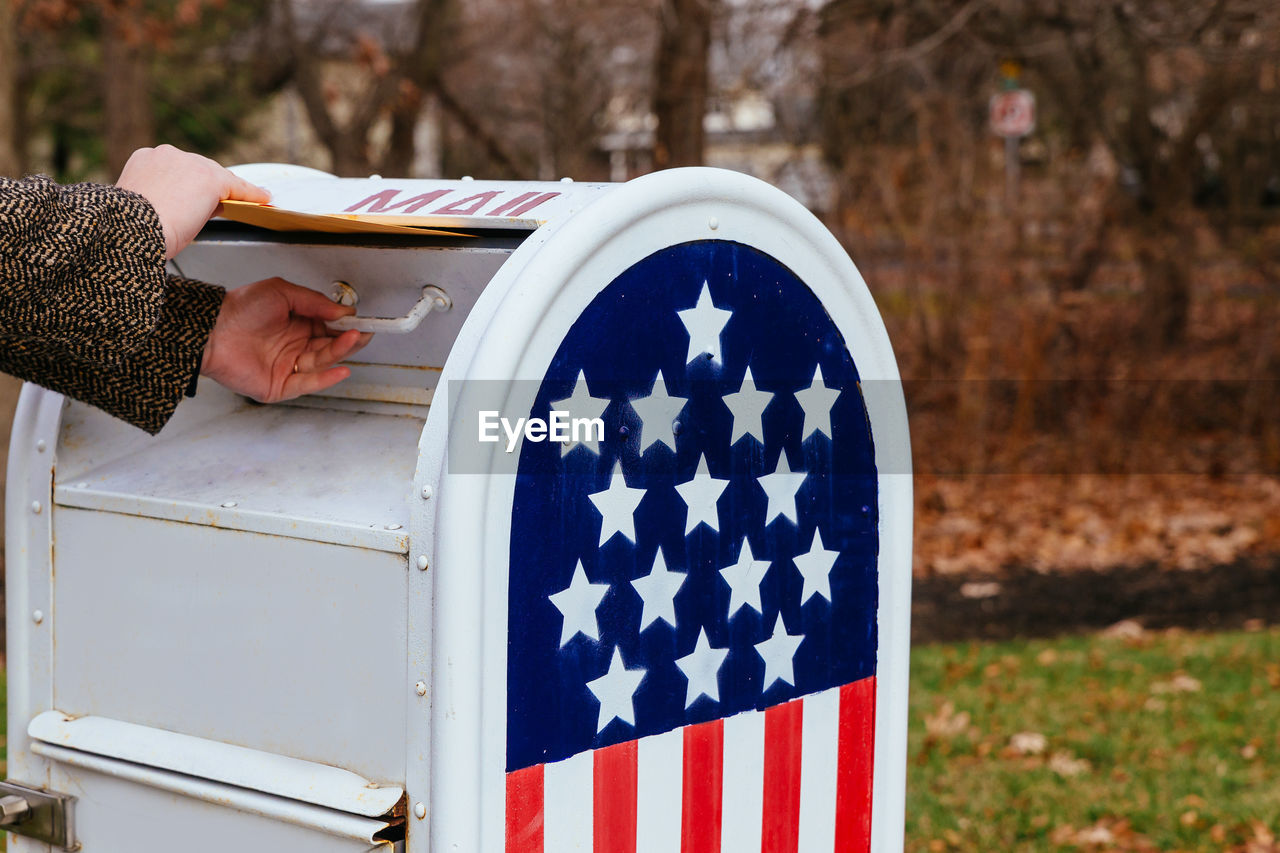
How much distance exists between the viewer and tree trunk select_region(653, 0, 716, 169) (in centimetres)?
727

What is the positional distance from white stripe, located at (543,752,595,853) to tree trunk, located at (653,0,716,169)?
5.80 meters

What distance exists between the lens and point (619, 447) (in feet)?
5.77

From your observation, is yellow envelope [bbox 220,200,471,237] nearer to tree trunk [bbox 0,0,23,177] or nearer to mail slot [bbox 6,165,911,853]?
mail slot [bbox 6,165,911,853]

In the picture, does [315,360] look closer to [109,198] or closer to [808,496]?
[109,198]

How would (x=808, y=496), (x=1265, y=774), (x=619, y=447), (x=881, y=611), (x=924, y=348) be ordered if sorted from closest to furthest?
(x=619, y=447)
(x=808, y=496)
(x=881, y=611)
(x=1265, y=774)
(x=924, y=348)

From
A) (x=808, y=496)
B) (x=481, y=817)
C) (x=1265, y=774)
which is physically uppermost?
(x=808, y=496)

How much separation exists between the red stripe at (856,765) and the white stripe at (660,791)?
1.20 ft

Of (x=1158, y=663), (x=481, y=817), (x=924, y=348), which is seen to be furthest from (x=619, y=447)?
(x=924, y=348)

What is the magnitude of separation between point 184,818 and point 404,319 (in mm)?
723

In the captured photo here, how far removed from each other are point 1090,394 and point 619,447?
7356 millimetres

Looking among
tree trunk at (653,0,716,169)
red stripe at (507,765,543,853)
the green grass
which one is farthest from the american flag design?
tree trunk at (653,0,716,169)

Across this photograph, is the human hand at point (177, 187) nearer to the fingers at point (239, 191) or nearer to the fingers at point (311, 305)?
the fingers at point (239, 191)

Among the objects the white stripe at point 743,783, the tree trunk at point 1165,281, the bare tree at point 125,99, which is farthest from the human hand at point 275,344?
the bare tree at point 125,99

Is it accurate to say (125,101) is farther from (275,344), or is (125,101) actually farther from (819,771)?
(819,771)
